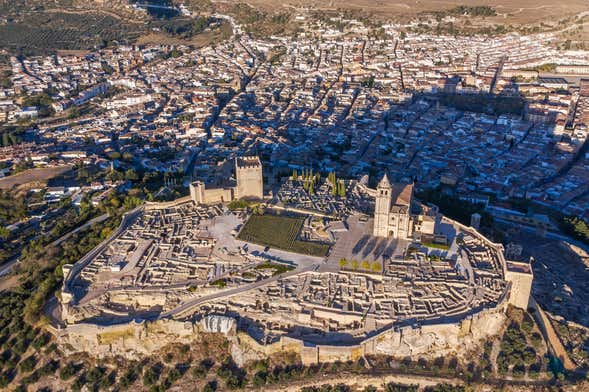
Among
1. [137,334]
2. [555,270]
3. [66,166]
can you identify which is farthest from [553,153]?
[66,166]

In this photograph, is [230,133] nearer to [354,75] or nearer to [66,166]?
[66,166]

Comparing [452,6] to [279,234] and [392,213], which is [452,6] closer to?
[392,213]

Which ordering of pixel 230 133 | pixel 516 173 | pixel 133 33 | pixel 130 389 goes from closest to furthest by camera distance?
pixel 130 389, pixel 516 173, pixel 230 133, pixel 133 33

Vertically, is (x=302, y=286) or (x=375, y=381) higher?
(x=302, y=286)

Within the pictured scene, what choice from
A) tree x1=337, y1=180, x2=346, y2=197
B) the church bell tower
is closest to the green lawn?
the church bell tower

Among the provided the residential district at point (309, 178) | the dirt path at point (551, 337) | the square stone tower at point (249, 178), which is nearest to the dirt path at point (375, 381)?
the residential district at point (309, 178)

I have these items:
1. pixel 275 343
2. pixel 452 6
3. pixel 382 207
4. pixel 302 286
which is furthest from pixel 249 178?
pixel 452 6

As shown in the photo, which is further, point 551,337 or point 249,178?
point 249,178
